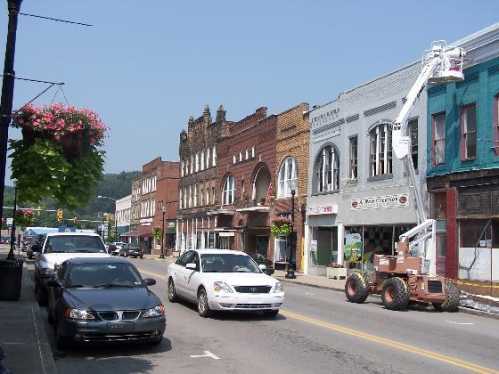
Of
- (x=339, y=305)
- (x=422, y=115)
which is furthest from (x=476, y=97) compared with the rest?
(x=339, y=305)

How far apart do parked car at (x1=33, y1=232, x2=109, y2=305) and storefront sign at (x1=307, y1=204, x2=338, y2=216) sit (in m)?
17.5

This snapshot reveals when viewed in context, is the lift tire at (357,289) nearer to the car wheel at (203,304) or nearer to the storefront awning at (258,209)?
the car wheel at (203,304)

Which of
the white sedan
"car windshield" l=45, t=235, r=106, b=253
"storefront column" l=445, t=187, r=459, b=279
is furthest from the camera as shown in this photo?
"storefront column" l=445, t=187, r=459, b=279

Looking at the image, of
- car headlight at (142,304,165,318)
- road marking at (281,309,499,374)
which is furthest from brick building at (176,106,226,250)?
car headlight at (142,304,165,318)

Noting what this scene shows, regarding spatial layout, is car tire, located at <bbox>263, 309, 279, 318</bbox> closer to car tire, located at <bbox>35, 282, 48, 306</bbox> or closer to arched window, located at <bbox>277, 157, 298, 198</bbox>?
Answer: car tire, located at <bbox>35, 282, 48, 306</bbox>

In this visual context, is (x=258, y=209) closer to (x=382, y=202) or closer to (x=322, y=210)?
(x=322, y=210)

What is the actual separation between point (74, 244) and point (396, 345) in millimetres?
10541

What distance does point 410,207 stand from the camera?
2745 cm

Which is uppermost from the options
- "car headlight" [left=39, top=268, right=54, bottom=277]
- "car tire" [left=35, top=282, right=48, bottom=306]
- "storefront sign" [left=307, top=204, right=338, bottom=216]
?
"storefront sign" [left=307, top=204, right=338, bottom=216]

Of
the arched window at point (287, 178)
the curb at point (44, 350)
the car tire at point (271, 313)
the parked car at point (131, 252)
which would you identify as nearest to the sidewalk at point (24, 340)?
the curb at point (44, 350)

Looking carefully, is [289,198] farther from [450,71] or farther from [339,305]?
[339,305]

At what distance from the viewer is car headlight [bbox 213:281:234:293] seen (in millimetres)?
13703

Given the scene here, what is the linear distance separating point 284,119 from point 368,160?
10828mm

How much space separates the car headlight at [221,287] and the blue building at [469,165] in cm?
1240
